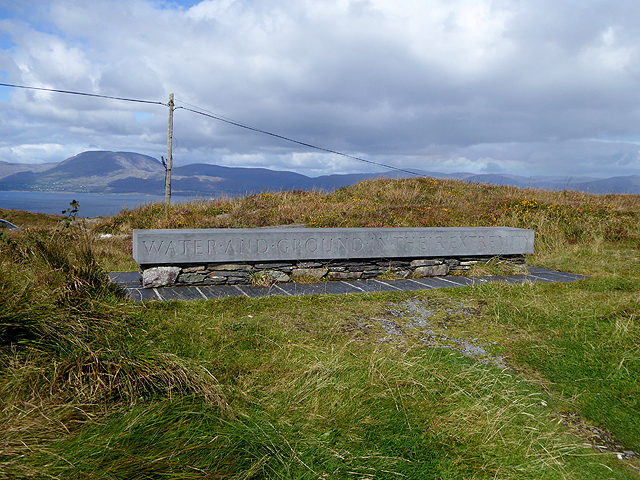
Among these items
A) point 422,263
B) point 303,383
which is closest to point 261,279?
point 422,263

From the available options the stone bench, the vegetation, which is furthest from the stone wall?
the vegetation

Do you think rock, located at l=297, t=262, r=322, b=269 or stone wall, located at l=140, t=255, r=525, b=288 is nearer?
stone wall, located at l=140, t=255, r=525, b=288

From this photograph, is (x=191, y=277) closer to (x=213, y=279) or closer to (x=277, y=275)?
(x=213, y=279)

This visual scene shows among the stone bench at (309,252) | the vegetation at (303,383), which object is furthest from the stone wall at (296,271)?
the vegetation at (303,383)

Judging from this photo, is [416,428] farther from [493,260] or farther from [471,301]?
[493,260]

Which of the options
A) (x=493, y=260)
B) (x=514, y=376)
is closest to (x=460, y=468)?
(x=514, y=376)

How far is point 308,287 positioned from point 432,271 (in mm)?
2470

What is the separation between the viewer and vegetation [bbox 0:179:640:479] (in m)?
2.14

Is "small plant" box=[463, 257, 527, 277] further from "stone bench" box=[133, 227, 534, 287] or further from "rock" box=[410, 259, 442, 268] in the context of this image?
"rock" box=[410, 259, 442, 268]

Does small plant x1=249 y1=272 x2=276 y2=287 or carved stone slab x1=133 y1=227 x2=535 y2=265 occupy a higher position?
carved stone slab x1=133 y1=227 x2=535 y2=265

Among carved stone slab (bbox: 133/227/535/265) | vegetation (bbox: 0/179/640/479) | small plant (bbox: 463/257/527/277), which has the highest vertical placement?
carved stone slab (bbox: 133/227/535/265)

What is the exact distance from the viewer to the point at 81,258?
4098 millimetres

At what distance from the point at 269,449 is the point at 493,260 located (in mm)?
6699

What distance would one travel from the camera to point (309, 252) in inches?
261
